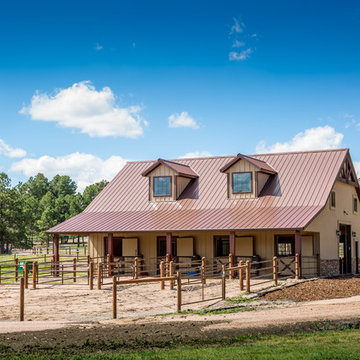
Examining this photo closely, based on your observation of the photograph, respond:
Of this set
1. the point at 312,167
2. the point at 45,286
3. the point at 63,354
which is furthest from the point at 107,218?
the point at 63,354

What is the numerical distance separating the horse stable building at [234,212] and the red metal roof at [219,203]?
56 millimetres

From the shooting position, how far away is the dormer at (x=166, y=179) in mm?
34219

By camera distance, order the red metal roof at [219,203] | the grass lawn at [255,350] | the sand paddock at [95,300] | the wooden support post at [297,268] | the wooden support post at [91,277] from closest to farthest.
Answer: the grass lawn at [255,350], the sand paddock at [95,300], the wooden support post at [91,277], the wooden support post at [297,268], the red metal roof at [219,203]

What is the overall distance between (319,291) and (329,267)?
816 cm

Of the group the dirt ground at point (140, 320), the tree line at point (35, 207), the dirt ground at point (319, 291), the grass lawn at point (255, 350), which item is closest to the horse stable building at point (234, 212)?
the dirt ground at point (319, 291)

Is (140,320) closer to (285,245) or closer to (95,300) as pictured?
(95,300)

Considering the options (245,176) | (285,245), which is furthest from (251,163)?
(285,245)

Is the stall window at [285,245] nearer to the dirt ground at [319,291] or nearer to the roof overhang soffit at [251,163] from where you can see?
the dirt ground at [319,291]

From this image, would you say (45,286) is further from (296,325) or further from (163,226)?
(296,325)

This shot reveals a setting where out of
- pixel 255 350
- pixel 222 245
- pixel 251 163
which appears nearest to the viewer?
pixel 255 350

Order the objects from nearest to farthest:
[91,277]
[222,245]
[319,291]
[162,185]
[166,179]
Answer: [319,291] → [91,277] → [222,245] → [166,179] → [162,185]

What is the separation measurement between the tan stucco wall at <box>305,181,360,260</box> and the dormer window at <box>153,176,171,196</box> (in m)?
9.08

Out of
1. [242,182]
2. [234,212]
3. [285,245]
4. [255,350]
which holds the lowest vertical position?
[255,350]

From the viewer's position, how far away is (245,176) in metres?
32.7
